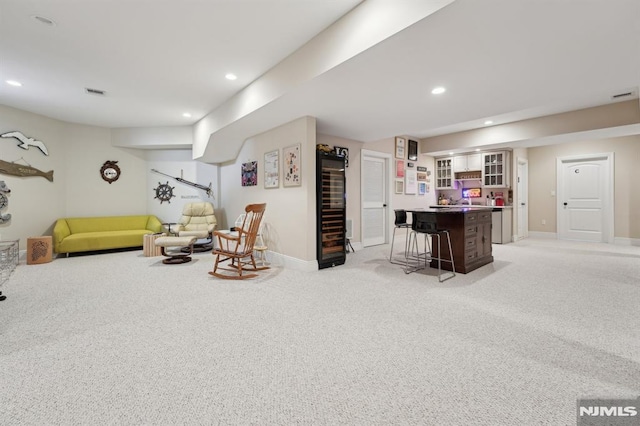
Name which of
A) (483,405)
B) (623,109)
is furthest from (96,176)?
(623,109)

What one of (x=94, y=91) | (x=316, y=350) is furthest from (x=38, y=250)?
(x=316, y=350)

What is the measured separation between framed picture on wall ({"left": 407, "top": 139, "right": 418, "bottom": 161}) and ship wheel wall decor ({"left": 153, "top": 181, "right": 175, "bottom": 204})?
6.30m

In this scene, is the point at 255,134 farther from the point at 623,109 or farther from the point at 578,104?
the point at 623,109

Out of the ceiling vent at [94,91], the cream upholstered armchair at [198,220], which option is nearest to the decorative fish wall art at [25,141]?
the ceiling vent at [94,91]

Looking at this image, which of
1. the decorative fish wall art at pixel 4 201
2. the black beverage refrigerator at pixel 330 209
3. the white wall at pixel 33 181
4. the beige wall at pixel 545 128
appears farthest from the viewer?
the white wall at pixel 33 181

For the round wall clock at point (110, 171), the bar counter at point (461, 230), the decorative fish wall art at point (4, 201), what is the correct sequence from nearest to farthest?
the bar counter at point (461, 230) → the decorative fish wall art at point (4, 201) → the round wall clock at point (110, 171)

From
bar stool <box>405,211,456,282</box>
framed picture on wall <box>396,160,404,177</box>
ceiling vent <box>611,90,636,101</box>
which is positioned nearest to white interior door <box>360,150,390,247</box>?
framed picture on wall <box>396,160,404,177</box>

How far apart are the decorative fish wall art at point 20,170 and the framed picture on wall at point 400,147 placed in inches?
300

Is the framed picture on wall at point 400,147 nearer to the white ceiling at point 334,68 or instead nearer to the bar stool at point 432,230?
the white ceiling at point 334,68

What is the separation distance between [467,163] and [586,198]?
2.77 metres

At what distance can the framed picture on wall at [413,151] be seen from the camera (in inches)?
281

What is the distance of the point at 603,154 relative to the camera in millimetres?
6215

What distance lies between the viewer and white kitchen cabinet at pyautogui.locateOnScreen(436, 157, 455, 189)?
25.4 feet

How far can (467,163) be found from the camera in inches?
288
